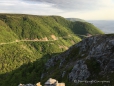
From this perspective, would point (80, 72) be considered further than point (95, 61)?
Yes

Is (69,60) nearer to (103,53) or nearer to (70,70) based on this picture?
(70,70)

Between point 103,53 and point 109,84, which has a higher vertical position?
point 103,53

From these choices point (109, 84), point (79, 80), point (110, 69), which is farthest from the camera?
point (79, 80)

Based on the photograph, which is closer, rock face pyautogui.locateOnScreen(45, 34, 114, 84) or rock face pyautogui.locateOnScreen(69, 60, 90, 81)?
rock face pyautogui.locateOnScreen(45, 34, 114, 84)

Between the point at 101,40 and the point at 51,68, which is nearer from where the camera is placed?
the point at 101,40

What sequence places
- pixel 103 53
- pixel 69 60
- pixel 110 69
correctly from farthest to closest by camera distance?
pixel 69 60, pixel 103 53, pixel 110 69

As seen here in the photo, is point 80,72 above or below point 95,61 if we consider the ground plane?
below

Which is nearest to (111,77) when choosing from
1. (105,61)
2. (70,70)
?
(105,61)

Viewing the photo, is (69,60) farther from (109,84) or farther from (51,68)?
(109,84)

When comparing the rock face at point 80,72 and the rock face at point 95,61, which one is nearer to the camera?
the rock face at point 95,61

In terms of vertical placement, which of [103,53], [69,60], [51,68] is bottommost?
[51,68]
